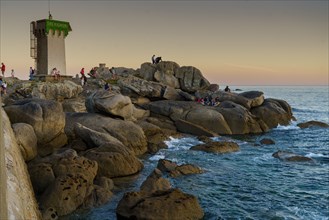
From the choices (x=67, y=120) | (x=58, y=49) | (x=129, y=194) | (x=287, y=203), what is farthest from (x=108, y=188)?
(x=58, y=49)

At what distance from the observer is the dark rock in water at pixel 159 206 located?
43.3 ft

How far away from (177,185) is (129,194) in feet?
16.7

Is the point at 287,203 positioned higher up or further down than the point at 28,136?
further down

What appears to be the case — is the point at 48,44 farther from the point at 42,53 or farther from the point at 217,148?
the point at 217,148

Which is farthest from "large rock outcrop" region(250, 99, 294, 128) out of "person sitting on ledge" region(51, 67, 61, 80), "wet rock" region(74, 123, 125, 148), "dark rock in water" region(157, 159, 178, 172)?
"person sitting on ledge" region(51, 67, 61, 80)

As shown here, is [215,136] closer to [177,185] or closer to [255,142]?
[255,142]

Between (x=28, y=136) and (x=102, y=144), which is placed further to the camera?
(x=102, y=144)

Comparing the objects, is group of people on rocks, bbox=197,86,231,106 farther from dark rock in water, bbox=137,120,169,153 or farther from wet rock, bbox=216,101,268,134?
dark rock in water, bbox=137,120,169,153

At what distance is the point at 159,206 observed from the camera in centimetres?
1340

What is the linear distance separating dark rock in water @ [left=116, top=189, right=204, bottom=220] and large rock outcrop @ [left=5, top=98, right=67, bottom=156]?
9.25m

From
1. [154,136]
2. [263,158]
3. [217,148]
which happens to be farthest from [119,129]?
[263,158]

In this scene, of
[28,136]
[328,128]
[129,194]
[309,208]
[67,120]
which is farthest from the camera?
[328,128]

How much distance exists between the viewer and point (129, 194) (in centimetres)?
1442

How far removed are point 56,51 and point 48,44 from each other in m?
1.52
